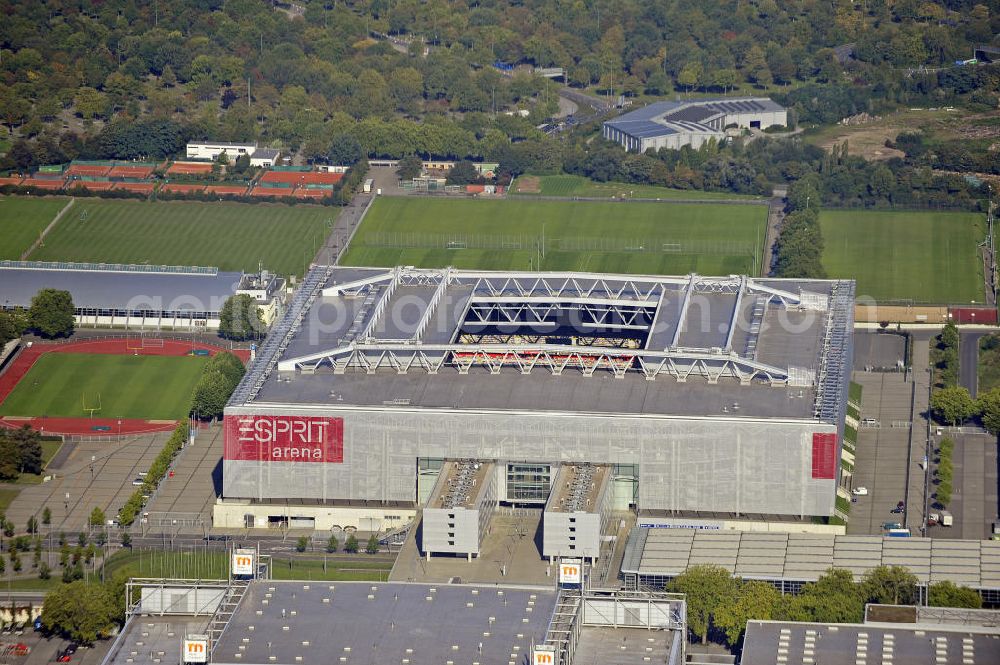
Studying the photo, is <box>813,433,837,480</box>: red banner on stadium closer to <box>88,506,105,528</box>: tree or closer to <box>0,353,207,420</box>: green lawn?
<box>88,506,105,528</box>: tree

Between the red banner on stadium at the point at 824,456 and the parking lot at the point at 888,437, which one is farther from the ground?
the red banner on stadium at the point at 824,456

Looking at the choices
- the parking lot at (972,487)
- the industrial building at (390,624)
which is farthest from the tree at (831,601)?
the parking lot at (972,487)

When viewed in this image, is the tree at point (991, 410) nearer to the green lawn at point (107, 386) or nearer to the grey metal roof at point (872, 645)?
the grey metal roof at point (872, 645)

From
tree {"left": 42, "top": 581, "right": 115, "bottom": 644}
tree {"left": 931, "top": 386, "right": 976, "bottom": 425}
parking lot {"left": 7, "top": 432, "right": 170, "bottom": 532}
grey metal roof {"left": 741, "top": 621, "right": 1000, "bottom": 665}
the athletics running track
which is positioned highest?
grey metal roof {"left": 741, "top": 621, "right": 1000, "bottom": 665}

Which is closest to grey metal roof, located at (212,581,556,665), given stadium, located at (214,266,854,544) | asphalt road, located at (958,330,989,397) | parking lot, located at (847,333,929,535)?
stadium, located at (214,266,854,544)

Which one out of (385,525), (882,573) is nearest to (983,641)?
(882,573)

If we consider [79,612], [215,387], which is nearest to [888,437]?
[215,387]

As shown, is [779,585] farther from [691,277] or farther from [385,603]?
[691,277]
